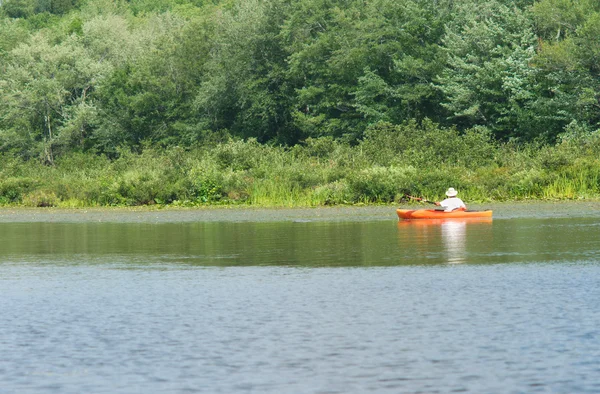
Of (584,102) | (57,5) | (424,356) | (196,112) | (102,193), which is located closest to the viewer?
(424,356)

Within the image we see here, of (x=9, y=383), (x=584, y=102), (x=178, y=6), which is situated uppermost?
(x=178, y=6)

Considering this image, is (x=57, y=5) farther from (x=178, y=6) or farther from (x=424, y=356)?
(x=424, y=356)

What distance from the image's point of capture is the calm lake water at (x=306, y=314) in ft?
32.7

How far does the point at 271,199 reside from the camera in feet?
131

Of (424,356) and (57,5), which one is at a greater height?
(57,5)

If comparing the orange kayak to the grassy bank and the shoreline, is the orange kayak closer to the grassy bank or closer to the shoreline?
the shoreline

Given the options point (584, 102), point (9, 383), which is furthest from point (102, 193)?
point (9, 383)

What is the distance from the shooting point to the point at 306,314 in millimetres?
13555

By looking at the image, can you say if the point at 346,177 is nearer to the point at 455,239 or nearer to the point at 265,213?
the point at 265,213

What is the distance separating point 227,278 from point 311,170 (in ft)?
84.9

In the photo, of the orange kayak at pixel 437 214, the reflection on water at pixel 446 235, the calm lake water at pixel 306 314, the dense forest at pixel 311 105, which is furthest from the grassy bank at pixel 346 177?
the calm lake water at pixel 306 314

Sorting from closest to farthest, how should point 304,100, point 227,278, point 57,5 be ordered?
point 227,278
point 304,100
point 57,5

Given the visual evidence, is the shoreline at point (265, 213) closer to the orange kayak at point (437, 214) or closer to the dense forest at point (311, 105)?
the orange kayak at point (437, 214)

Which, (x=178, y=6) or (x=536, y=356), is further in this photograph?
(x=178, y=6)
